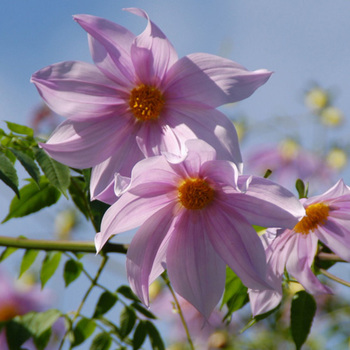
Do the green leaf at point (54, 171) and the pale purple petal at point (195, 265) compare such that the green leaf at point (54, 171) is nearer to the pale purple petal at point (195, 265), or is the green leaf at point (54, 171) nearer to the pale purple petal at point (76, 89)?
the pale purple petal at point (76, 89)

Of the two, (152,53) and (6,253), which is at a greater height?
(152,53)

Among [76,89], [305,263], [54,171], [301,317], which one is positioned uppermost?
[76,89]

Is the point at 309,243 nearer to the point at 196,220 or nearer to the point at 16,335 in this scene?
the point at 196,220

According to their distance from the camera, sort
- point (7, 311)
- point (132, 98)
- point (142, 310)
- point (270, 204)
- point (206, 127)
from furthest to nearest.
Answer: point (7, 311), point (142, 310), point (132, 98), point (206, 127), point (270, 204)

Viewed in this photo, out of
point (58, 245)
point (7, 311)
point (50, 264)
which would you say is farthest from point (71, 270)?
point (7, 311)

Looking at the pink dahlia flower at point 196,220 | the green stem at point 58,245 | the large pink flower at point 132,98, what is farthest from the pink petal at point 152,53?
the green stem at point 58,245

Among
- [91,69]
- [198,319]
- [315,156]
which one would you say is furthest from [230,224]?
[315,156]

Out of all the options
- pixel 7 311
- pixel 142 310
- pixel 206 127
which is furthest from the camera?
pixel 7 311
